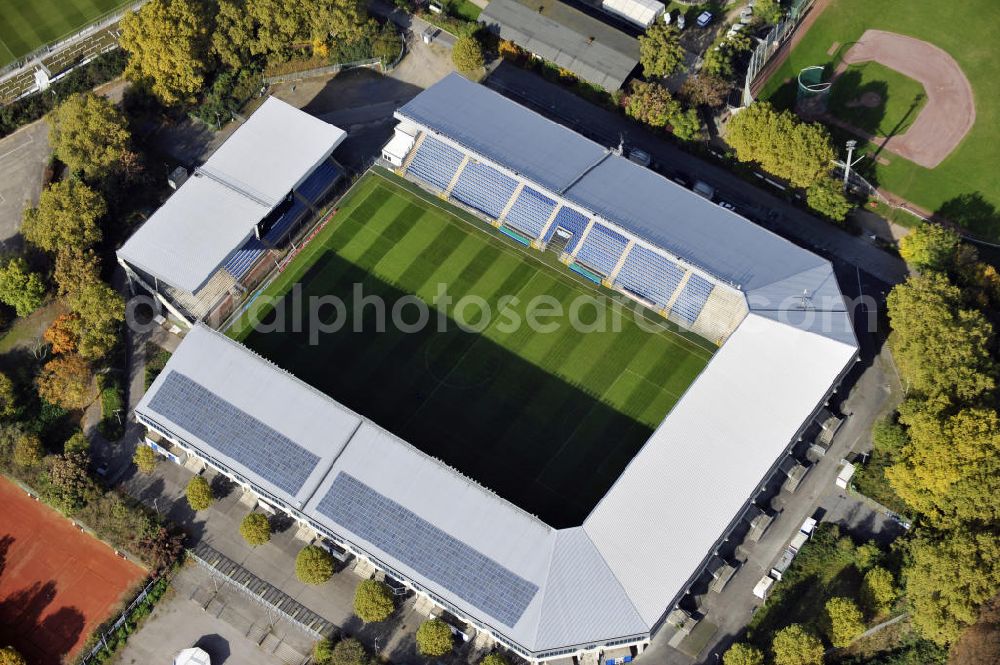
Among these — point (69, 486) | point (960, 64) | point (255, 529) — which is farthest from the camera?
point (960, 64)

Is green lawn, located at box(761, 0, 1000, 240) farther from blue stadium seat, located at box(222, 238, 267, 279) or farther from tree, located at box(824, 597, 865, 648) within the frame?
blue stadium seat, located at box(222, 238, 267, 279)

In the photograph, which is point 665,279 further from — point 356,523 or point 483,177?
point 356,523

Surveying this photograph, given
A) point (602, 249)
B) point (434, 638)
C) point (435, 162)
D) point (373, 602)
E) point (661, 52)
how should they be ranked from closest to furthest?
point (434, 638) < point (373, 602) < point (602, 249) < point (435, 162) < point (661, 52)

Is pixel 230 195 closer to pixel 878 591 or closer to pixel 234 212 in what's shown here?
pixel 234 212

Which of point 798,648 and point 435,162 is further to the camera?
point 435,162

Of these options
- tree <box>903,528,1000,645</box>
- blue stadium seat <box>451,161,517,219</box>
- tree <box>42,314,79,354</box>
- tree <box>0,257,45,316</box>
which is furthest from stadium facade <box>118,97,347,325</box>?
tree <box>903,528,1000,645</box>

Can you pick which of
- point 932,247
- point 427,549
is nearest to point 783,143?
point 932,247
